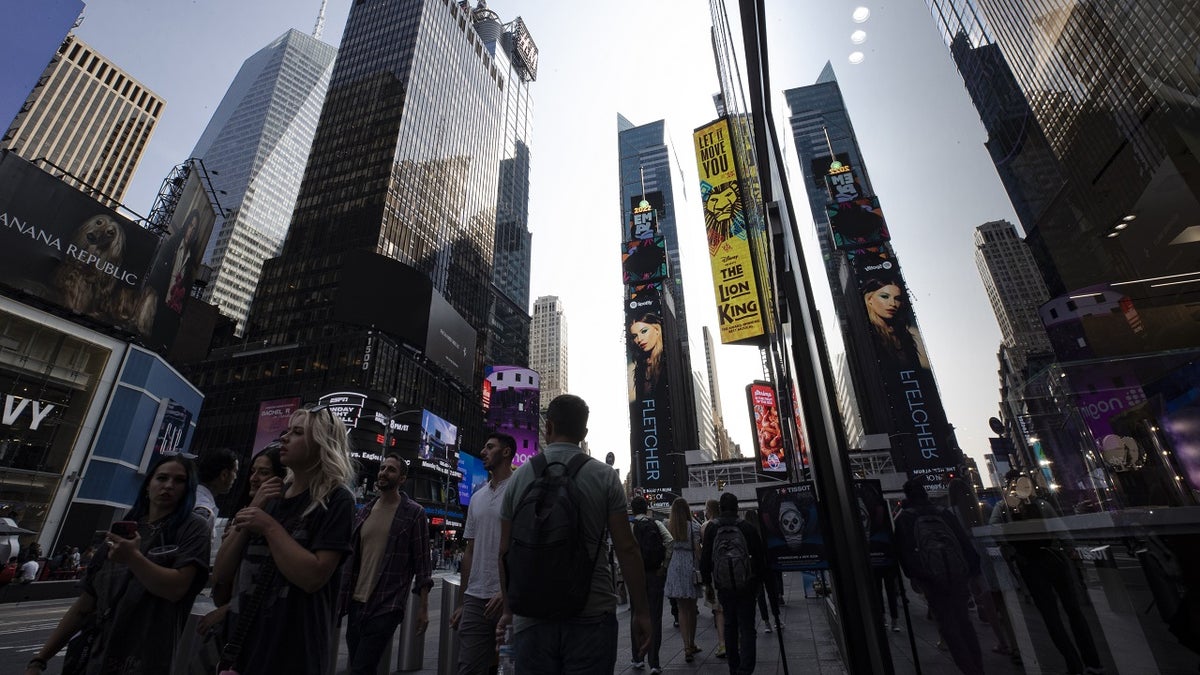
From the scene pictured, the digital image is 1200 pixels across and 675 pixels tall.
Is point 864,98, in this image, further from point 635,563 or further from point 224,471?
point 224,471

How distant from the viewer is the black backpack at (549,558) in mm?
2096

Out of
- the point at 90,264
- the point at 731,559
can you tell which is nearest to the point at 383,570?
the point at 731,559

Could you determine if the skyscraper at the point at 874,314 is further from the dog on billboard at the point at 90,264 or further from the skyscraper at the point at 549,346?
the skyscraper at the point at 549,346

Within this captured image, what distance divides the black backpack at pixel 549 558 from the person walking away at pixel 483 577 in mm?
952

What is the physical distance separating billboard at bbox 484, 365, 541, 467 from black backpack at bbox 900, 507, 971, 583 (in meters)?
61.7

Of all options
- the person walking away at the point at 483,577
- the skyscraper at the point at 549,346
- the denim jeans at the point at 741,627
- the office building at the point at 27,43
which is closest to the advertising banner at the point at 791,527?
the denim jeans at the point at 741,627

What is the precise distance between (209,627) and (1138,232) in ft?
12.0

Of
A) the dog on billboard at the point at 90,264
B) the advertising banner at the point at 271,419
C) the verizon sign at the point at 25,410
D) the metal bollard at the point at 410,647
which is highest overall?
the dog on billboard at the point at 90,264

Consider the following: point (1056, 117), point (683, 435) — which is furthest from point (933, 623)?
point (683, 435)

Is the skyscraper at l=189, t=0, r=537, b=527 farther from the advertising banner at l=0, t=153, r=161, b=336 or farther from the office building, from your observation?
the office building

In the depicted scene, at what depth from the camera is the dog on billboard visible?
2181 cm

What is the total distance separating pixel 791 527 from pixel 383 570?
3.64 metres

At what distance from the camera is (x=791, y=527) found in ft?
15.5

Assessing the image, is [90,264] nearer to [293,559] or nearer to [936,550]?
[293,559]
